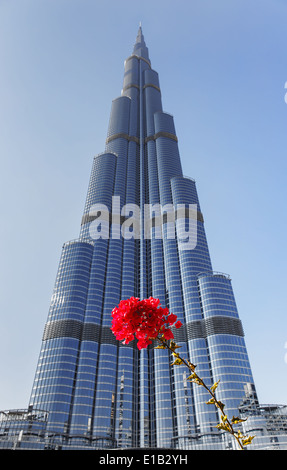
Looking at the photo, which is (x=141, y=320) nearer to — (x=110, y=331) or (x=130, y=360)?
(x=110, y=331)

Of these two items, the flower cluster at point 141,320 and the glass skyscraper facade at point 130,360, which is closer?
the flower cluster at point 141,320

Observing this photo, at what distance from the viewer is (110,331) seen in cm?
14775

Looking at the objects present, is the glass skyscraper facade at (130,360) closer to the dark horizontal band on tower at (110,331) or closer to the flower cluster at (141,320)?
the dark horizontal band on tower at (110,331)

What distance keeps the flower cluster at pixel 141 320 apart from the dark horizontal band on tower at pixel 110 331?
145234 mm

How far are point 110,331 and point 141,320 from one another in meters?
148

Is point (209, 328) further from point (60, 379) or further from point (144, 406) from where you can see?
point (60, 379)

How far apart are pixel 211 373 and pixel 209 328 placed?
19178mm

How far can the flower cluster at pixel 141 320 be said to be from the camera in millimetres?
7370

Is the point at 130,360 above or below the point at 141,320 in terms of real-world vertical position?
above

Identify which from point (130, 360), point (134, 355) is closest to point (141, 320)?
point (130, 360)

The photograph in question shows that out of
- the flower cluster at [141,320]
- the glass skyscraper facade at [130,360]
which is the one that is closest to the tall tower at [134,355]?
the glass skyscraper facade at [130,360]

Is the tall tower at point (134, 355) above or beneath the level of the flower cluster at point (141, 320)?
above

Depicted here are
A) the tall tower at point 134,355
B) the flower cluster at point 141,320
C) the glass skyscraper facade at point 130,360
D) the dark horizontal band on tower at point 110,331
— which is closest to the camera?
the flower cluster at point 141,320

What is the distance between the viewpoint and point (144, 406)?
5571 inches
